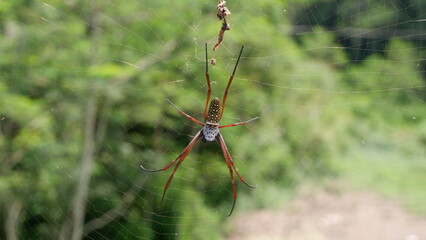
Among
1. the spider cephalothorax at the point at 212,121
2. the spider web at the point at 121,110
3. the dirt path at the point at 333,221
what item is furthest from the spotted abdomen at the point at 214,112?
the dirt path at the point at 333,221

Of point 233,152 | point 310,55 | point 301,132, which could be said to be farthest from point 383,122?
point 233,152

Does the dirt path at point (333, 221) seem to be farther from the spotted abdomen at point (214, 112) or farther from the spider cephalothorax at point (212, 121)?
the spotted abdomen at point (214, 112)

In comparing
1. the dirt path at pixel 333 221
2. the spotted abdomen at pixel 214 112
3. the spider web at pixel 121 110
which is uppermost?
the spotted abdomen at pixel 214 112

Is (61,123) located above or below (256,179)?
above

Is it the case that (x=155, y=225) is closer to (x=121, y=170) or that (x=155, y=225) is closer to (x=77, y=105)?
(x=121, y=170)

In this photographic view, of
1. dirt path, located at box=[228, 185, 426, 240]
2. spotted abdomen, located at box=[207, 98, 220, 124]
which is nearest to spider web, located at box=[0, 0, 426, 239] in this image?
spotted abdomen, located at box=[207, 98, 220, 124]

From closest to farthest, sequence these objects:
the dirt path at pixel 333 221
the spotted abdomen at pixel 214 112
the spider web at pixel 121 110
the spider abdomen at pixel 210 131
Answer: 1. the spotted abdomen at pixel 214 112
2. the spider abdomen at pixel 210 131
3. the spider web at pixel 121 110
4. the dirt path at pixel 333 221
